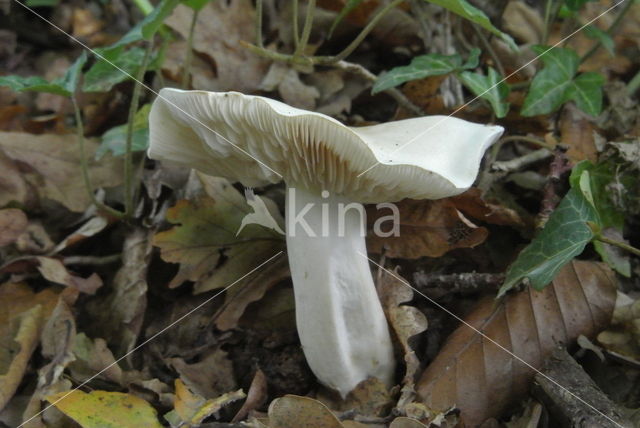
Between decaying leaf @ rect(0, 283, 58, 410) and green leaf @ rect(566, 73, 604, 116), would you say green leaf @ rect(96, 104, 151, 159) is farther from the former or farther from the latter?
green leaf @ rect(566, 73, 604, 116)

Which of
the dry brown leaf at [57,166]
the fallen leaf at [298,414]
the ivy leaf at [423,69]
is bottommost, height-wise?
the fallen leaf at [298,414]

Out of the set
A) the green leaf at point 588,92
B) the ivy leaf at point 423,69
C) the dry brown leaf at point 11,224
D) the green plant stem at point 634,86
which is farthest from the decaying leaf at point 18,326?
the green plant stem at point 634,86

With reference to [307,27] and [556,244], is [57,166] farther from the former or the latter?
[556,244]

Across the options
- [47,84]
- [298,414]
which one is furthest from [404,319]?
[47,84]

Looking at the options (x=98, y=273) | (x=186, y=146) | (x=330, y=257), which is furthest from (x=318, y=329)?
→ (x=98, y=273)

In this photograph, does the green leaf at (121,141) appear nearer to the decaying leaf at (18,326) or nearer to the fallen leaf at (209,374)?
the decaying leaf at (18,326)

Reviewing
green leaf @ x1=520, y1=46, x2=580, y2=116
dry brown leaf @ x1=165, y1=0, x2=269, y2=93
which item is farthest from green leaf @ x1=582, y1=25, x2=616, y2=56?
dry brown leaf @ x1=165, y1=0, x2=269, y2=93
